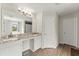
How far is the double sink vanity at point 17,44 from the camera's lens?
179 centimetres

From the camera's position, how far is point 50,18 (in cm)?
240

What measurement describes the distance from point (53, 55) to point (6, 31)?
127 cm

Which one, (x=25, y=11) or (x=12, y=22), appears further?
(x=25, y=11)

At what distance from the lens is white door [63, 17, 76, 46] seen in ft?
8.07

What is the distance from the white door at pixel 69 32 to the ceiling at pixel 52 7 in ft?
1.07

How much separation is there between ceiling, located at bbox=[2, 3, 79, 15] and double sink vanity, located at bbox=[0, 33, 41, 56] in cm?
70

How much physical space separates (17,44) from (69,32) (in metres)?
1.54

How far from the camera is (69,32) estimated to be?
260cm

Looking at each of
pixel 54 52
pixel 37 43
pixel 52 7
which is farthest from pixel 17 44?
pixel 52 7

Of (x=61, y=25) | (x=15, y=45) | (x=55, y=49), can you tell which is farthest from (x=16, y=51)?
(x=61, y=25)

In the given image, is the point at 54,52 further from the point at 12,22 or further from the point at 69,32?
the point at 12,22

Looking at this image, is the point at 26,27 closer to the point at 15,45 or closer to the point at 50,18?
the point at 15,45

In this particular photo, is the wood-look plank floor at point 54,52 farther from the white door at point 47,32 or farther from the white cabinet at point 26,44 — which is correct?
the white cabinet at point 26,44

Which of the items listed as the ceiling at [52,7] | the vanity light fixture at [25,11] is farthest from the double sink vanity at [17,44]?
the ceiling at [52,7]
